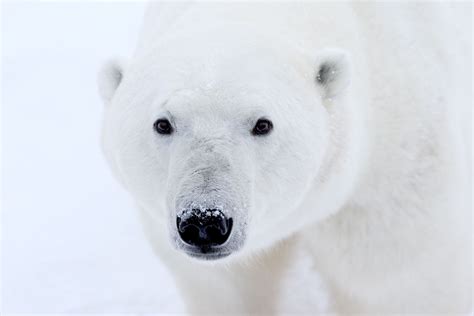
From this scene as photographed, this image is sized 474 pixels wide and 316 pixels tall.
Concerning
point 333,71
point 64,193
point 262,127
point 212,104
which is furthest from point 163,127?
point 64,193

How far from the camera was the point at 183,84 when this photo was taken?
2.82 metres

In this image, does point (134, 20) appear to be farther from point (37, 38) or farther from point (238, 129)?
point (238, 129)

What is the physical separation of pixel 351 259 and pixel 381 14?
3.74 ft

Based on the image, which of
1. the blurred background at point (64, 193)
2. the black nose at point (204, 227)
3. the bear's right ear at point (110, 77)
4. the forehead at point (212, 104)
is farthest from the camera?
the blurred background at point (64, 193)

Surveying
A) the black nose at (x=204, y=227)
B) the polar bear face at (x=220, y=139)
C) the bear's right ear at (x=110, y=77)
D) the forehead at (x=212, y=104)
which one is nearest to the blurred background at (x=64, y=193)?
the bear's right ear at (x=110, y=77)

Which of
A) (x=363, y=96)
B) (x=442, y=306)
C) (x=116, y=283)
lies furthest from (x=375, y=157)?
(x=116, y=283)

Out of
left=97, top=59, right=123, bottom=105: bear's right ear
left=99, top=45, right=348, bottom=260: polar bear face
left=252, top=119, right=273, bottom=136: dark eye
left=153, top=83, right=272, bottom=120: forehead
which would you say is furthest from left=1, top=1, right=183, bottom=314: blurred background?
left=252, top=119, right=273, bottom=136: dark eye

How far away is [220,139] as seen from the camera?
A: 2713 millimetres

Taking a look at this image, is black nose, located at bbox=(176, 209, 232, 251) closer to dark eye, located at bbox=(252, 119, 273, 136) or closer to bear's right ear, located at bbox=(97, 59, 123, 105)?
dark eye, located at bbox=(252, 119, 273, 136)

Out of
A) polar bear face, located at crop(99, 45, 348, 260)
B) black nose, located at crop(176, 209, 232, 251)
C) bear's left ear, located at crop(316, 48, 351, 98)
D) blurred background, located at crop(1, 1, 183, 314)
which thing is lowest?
black nose, located at crop(176, 209, 232, 251)

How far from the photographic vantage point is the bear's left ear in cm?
309

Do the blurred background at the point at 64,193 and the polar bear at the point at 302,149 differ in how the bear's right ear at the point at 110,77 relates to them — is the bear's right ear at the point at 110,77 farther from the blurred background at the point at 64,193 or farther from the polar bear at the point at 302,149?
the blurred background at the point at 64,193

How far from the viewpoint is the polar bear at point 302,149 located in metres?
2.75

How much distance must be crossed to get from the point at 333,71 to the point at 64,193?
3.67 metres
